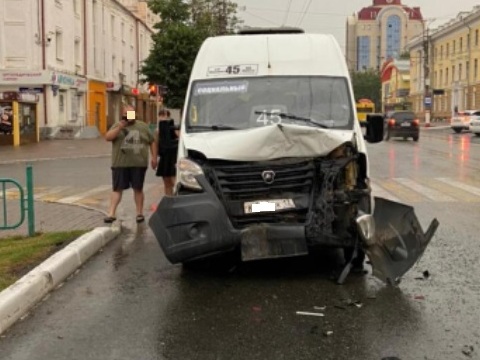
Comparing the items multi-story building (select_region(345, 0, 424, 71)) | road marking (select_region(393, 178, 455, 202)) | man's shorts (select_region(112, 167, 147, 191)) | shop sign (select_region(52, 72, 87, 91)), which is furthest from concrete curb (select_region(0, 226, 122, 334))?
multi-story building (select_region(345, 0, 424, 71))

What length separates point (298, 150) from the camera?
6.43 meters

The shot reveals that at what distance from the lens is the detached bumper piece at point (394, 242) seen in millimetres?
6270

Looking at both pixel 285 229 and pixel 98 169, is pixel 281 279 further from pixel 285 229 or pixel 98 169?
pixel 98 169

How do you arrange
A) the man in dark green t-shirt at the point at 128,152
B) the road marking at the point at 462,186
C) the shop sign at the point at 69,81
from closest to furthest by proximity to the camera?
the man in dark green t-shirt at the point at 128,152, the road marking at the point at 462,186, the shop sign at the point at 69,81

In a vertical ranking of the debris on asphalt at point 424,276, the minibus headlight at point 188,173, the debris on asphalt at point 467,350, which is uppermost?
the minibus headlight at point 188,173

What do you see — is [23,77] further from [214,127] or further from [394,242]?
[394,242]

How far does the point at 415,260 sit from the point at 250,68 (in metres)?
2.99

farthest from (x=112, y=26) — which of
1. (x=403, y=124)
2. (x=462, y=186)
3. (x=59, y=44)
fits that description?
(x=462, y=186)

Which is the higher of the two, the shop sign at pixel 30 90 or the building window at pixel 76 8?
the building window at pixel 76 8

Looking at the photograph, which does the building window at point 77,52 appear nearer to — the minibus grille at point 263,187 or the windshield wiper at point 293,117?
the windshield wiper at point 293,117

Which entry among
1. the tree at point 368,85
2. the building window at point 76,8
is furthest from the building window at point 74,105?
the tree at point 368,85

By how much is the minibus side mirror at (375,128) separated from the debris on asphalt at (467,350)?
3907 millimetres

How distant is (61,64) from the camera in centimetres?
3875

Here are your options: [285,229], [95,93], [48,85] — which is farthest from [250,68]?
[95,93]
